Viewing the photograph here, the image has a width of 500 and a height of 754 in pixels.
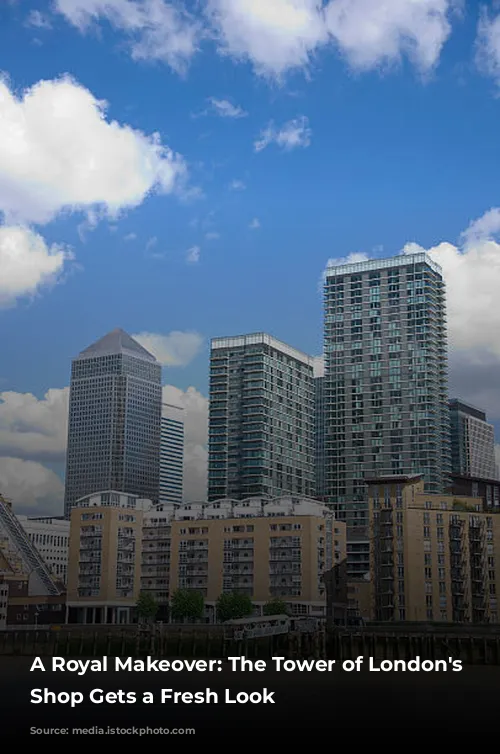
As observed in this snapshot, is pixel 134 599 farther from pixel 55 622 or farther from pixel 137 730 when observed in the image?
pixel 137 730

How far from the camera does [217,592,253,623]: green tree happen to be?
6417 inches

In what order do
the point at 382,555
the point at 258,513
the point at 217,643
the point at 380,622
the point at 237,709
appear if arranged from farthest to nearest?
the point at 258,513 < the point at 382,555 < the point at 380,622 < the point at 217,643 < the point at 237,709

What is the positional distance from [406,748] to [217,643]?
86.1m

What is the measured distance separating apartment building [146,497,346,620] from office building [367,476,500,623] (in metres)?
12.0

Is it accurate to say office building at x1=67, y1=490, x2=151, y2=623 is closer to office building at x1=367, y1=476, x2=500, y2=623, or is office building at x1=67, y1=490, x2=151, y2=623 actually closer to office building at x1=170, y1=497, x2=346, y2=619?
office building at x1=170, y1=497, x2=346, y2=619

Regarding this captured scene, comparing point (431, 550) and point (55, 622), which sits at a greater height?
point (431, 550)

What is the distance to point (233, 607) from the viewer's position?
163 meters

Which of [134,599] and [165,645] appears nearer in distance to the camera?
[165,645]

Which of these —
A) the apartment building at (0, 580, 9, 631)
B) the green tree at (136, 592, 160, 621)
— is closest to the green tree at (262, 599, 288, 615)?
the green tree at (136, 592, 160, 621)

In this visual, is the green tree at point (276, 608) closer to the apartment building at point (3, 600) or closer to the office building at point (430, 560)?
the office building at point (430, 560)

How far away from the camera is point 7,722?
51.0 metres

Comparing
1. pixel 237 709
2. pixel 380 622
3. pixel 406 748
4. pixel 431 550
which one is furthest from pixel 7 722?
pixel 431 550

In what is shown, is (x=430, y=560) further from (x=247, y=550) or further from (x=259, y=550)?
(x=247, y=550)

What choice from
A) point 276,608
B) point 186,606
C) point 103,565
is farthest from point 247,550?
point 103,565
